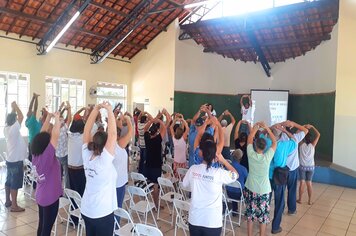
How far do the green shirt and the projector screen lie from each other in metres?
8.38

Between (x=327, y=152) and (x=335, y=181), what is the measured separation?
7.38 feet

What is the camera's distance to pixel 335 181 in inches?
297

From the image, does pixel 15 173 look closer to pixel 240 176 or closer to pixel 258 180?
pixel 240 176

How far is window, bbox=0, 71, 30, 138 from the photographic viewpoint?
394 inches

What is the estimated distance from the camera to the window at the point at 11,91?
32.8ft

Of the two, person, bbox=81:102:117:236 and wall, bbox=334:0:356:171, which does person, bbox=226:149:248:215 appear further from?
wall, bbox=334:0:356:171

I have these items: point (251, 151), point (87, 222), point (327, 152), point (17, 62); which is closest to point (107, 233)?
point (87, 222)

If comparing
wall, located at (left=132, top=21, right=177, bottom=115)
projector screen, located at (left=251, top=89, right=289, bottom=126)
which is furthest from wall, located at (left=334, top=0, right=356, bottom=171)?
wall, located at (left=132, top=21, right=177, bottom=115)

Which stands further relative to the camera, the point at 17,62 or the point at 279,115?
the point at 279,115

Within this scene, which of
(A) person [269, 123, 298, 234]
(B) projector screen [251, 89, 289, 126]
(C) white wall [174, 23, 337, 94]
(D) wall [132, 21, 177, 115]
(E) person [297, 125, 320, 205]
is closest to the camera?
(A) person [269, 123, 298, 234]

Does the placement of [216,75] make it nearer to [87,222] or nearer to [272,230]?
[272,230]

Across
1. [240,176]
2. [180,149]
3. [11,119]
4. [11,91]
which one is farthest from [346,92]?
[11,91]

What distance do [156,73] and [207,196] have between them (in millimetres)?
11579

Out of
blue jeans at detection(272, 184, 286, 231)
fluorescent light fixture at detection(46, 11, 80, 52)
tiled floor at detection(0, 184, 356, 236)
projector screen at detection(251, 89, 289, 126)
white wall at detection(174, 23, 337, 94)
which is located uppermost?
fluorescent light fixture at detection(46, 11, 80, 52)
